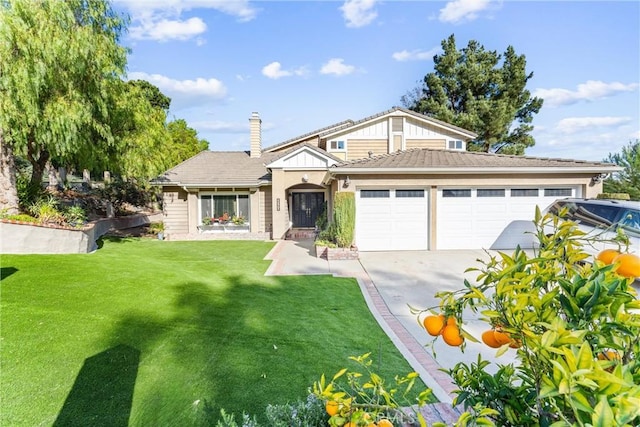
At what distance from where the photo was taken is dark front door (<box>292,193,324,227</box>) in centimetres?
2020

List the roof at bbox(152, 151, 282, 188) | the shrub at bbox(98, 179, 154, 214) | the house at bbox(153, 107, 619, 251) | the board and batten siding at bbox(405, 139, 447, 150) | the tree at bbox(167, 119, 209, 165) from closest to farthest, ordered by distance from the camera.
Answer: the house at bbox(153, 107, 619, 251) < the roof at bbox(152, 151, 282, 188) < the board and batten siding at bbox(405, 139, 447, 150) < the shrub at bbox(98, 179, 154, 214) < the tree at bbox(167, 119, 209, 165)

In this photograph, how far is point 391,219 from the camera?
13.6 meters

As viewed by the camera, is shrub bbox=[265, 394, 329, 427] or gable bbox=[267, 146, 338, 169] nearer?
shrub bbox=[265, 394, 329, 427]

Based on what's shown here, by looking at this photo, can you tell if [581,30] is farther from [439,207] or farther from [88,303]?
[88,303]

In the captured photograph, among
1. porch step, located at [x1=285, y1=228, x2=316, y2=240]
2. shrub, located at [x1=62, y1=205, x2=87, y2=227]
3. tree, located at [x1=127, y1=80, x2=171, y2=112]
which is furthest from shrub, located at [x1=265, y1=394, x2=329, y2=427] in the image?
tree, located at [x1=127, y1=80, x2=171, y2=112]

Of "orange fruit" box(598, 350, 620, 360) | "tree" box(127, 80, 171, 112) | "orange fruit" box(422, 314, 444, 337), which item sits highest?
"tree" box(127, 80, 171, 112)

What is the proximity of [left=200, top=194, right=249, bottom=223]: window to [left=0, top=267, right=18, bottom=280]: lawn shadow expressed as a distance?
11.0 meters

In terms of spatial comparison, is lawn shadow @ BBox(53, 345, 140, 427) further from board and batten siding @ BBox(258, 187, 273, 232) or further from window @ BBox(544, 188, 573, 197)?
window @ BBox(544, 188, 573, 197)

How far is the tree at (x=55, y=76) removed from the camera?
10531mm

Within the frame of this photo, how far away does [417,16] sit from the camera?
1250 cm

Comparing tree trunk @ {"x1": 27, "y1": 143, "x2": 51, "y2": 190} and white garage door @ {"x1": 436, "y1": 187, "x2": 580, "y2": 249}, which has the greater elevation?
tree trunk @ {"x1": 27, "y1": 143, "x2": 51, "y2": 190}

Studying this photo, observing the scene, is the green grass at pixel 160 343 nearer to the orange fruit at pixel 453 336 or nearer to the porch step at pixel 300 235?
the orange fruit at pixel 453 336

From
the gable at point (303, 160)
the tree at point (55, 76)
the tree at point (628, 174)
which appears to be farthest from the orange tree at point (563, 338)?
the tree at point (628, 174)

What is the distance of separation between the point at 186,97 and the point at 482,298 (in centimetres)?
4181
